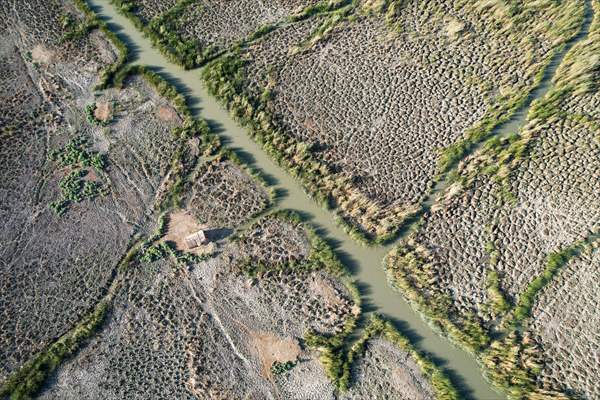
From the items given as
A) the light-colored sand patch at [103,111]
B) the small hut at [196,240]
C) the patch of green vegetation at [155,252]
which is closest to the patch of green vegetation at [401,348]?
the small hut at [196,240]

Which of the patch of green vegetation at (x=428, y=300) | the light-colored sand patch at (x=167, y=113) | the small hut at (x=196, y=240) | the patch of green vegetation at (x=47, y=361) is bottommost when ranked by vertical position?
the patch of green vegetation at (x=428, y=300)

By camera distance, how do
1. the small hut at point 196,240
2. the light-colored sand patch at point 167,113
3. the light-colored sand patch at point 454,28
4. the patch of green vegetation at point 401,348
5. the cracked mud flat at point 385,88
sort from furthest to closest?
the light-colored sand patch at point 454,28 < the light-colored sand patch at point 167,113 < the cracked mud flat at point 385,88 < the small hut at point 196,240 < the patch of green vegetation at point 401,348

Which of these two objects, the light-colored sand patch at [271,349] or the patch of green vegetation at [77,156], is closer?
the light-colored sand patch at [271,349]

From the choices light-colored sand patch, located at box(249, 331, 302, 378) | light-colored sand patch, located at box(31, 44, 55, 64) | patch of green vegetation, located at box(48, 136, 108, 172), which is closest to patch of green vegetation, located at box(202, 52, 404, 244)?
light-colored sand patch, located at box(249, 331, 302, 378)

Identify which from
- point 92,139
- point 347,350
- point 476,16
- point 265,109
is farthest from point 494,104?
point 92,139

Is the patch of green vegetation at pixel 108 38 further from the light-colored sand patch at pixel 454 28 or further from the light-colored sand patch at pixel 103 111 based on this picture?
the light-colored sand patch at pixel 454 28

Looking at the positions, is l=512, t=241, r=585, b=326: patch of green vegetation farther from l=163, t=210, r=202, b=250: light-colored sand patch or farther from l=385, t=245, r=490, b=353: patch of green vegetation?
l=163, t=210, r=202, b=250: light-colored sand patch

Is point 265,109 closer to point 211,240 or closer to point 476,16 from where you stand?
point 211,240
